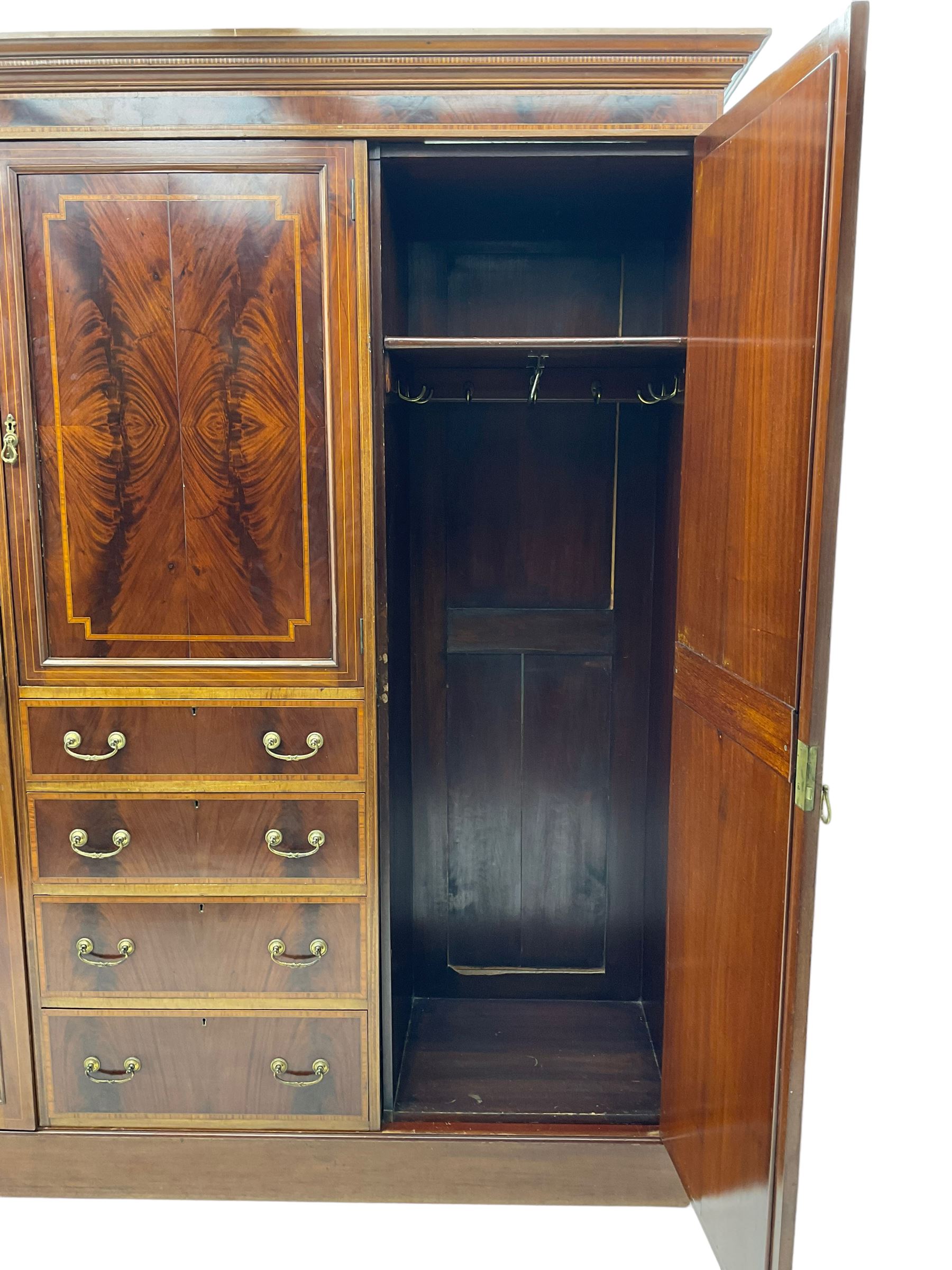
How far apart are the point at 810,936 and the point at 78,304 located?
1.87m

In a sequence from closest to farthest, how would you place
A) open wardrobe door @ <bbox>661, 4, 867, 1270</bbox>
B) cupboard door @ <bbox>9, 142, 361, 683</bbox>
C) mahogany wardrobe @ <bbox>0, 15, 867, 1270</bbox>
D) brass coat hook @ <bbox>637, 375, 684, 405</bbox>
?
open wardrobe door @ <bbox>661, 4, 867, 1270</bbox> → mahogany wardrobe @ <bbox>0, 15, 867, 1270</bbox> → cupboard door @ <bbox>9, 142, 361, 683</bbox> → brass coat hook @ <bbox>637, 375, 684, 405</bbox>

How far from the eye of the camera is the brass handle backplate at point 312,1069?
1.96 meters

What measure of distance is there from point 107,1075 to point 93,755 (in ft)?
2.44

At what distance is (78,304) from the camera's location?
1834mm

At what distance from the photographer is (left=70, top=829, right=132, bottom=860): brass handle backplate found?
6.34 ft

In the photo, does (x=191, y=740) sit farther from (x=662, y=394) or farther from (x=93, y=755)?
(x=662, y=394)

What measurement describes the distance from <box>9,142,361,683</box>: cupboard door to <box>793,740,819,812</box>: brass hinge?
98 centimetres

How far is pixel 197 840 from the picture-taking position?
1.95 m

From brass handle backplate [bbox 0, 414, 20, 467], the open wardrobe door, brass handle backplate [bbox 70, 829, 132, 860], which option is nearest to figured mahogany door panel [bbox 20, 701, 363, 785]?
brass handle backplate [bbox 70, 829, 132, 860]

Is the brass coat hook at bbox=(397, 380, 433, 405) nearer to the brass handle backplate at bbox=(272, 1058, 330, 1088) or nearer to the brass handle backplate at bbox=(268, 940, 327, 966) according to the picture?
the brass handle backplate at bbox=(268, 940, 327, 966)

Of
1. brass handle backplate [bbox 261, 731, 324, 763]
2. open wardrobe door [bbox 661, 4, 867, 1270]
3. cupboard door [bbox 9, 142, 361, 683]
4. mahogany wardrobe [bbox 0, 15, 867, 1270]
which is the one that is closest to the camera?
open wardrobe door [bbox 661, 4, 867, 1270]

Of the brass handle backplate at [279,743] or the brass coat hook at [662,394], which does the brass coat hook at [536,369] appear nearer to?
the brass coat hook at [662,394]

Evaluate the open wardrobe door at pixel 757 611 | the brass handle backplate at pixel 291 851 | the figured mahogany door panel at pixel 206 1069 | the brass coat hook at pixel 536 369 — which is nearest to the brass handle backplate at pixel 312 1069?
the figured mahogany door panel at pixel 206 1069

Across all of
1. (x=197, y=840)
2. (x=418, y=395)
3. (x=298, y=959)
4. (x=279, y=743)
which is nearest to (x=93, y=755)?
(x=197, y=840)
